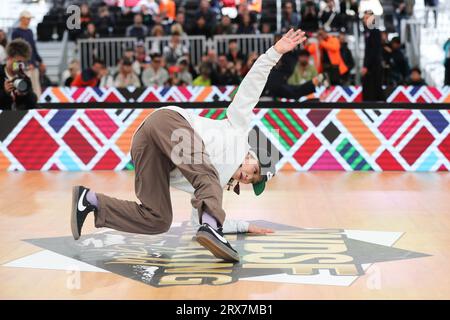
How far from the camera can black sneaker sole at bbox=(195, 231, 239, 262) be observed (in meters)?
5.61

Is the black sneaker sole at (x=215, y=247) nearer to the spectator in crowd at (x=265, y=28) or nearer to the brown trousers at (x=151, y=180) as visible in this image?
the brown trousers at (x=151, y=180)

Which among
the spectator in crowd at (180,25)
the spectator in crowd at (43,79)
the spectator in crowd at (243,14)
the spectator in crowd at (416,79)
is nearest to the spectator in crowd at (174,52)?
the spectator in crowd at (180,25)

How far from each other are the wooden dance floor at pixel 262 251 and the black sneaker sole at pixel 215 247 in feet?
0.24

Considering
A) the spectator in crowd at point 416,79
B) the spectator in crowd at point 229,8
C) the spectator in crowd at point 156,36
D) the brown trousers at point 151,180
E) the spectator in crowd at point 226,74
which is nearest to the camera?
the brown trousers at point 151,180

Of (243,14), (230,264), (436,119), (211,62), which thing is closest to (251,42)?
(243,14)

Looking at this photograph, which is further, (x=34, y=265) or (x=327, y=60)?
(x=327, y=60)

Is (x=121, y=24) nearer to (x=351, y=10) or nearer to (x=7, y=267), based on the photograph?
(x=351, y=10)

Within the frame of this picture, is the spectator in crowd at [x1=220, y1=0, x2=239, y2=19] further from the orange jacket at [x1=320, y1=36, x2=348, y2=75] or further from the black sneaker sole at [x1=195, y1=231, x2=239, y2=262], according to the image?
the black sneaker sole at [x1=195, y1=231, x2=239, y2=262]

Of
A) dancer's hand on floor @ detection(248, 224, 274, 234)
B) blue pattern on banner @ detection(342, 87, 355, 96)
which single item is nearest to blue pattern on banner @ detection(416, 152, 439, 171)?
dancer's hand on floor @ detection(248, 224, 274, 234)

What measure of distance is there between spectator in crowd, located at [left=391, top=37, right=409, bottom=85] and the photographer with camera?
8228 millimetres

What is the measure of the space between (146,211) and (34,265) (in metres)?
0.82

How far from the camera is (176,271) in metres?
5.78

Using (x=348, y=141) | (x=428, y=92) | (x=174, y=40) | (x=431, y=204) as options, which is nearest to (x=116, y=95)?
(x=174, y=40)

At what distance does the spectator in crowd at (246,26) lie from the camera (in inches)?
752
